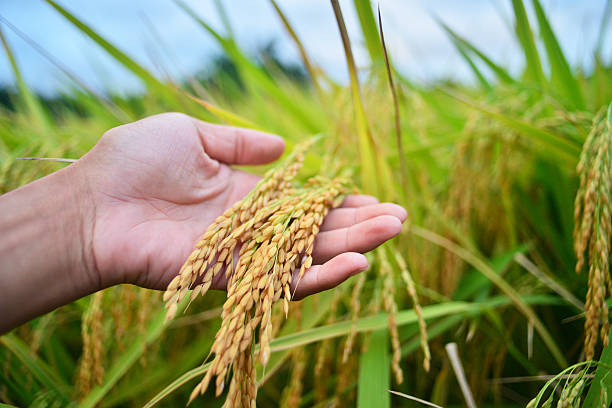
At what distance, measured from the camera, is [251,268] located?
0.75m

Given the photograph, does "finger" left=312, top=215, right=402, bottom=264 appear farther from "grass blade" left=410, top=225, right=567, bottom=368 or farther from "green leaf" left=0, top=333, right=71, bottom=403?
"green leaf" left=0, top=333, right=71, bottom=403

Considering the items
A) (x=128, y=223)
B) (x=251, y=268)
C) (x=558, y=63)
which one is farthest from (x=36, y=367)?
(x=558, y=63)

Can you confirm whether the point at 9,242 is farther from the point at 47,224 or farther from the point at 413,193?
the point at 413,193

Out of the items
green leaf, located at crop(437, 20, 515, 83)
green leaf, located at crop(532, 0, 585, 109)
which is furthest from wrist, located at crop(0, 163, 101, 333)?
green leaf, located at crop(532, 0, 585, 109)

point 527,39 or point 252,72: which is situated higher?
point 252,72

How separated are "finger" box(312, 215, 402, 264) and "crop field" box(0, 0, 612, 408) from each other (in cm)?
11

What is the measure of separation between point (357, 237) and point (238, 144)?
633mm

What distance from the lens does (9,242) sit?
952 mm

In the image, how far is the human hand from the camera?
3.45 ft

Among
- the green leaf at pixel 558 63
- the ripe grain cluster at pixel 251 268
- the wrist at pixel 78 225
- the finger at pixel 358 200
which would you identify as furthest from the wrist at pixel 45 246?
the green leaf at pixel 558 63

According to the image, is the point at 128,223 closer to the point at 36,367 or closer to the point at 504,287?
the point at 36,367

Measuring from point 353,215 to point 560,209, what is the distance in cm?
108

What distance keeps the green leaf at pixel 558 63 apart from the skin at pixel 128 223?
1.03 metres

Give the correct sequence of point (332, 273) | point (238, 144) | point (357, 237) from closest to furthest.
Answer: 1. point (332, 273)
2. point (357, 237)
3. point (238, 144)
